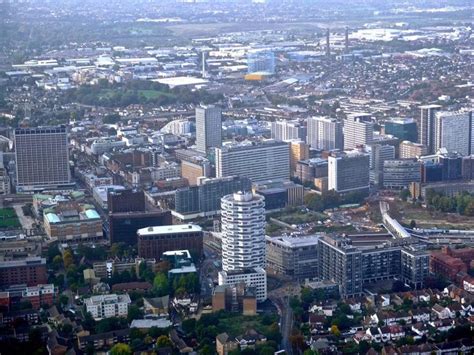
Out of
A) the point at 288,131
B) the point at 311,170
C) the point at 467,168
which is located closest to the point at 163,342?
the point at 311,170

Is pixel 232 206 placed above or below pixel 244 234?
above

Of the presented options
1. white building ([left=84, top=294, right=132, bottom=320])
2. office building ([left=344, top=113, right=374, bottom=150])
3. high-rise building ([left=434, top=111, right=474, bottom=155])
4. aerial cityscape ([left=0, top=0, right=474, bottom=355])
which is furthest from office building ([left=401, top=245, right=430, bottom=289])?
high-rise building ([left=434, top=111, right=474, bottom=155])

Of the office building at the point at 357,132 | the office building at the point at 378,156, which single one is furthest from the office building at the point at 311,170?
the office building at the point at 357,132

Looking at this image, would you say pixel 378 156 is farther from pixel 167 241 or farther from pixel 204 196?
pixel 167 241

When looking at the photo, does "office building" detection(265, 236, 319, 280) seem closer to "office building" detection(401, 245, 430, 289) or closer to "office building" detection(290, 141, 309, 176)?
"office building" detection(401, 245, 430, 289)

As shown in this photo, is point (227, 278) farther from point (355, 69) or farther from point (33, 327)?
point (355, 69)

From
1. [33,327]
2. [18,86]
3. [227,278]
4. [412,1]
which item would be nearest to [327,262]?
[227,278]
